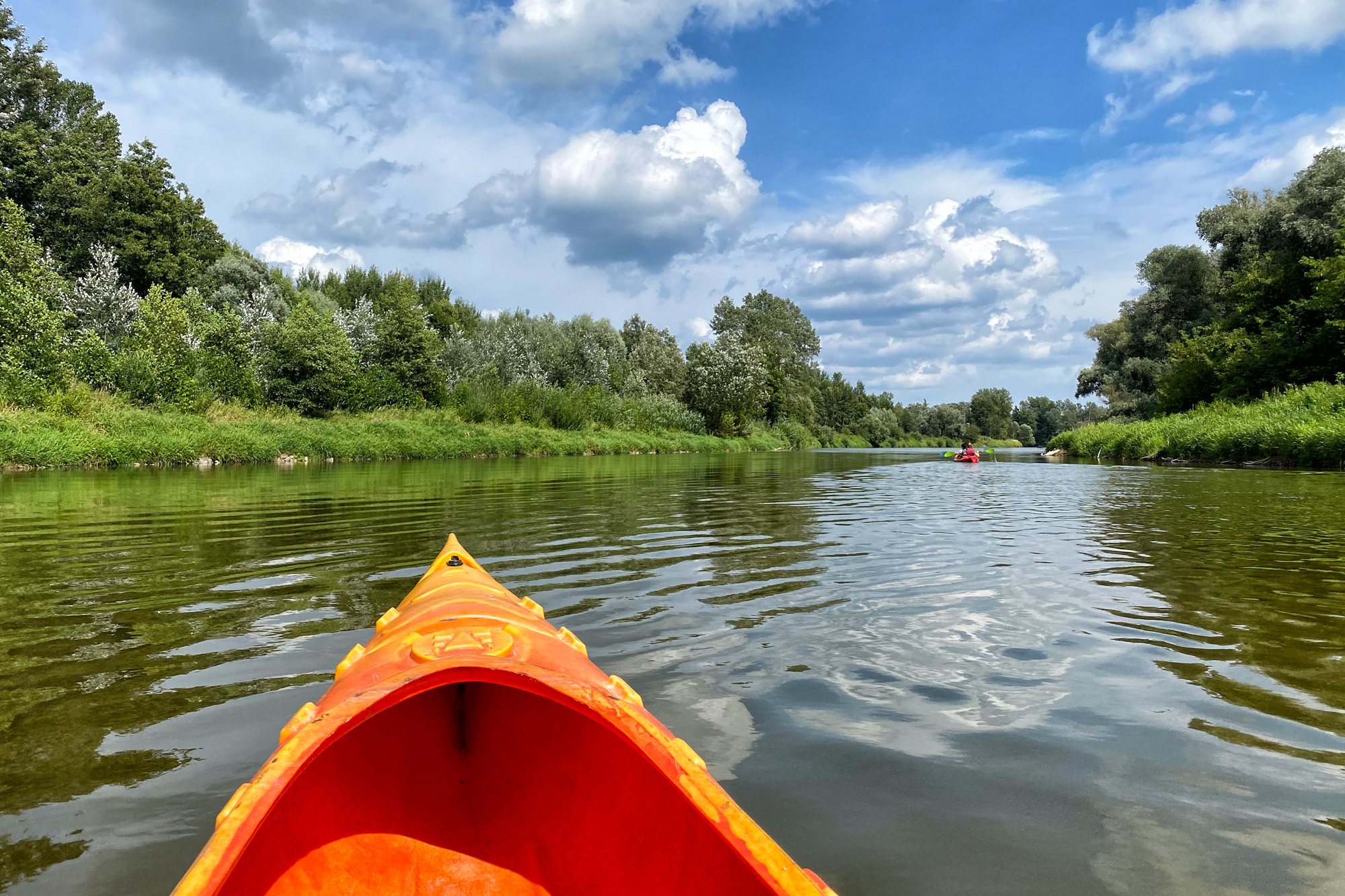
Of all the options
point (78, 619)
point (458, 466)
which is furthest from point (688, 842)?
point (458, 466)

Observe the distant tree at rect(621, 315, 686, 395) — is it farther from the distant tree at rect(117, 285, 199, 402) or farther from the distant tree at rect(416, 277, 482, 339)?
the distant tree at rect(117, 285, 199, 402)

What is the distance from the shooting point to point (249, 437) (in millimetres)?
25438

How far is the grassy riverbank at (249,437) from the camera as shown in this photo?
805 inches

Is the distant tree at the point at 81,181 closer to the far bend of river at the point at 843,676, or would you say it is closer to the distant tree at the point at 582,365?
the distant tree at the point at 582,365

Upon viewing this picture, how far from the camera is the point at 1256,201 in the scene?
116 ft

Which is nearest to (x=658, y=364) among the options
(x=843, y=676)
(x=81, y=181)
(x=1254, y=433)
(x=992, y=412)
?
(x=81, y=181)

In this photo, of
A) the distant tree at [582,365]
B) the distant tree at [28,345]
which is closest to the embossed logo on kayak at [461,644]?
the distant tree at [28,345]

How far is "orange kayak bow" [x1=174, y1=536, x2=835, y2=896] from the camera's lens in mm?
1540

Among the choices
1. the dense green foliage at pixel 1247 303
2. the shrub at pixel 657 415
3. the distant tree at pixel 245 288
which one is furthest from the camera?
the shrub at pixel 657 415

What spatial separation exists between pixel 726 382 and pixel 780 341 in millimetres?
18196

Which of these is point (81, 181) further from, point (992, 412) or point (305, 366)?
point (992, 412)

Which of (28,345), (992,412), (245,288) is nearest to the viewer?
(28,345)

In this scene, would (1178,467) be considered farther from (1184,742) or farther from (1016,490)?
(1184,742)

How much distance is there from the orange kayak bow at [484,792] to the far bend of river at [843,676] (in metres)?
0.53
